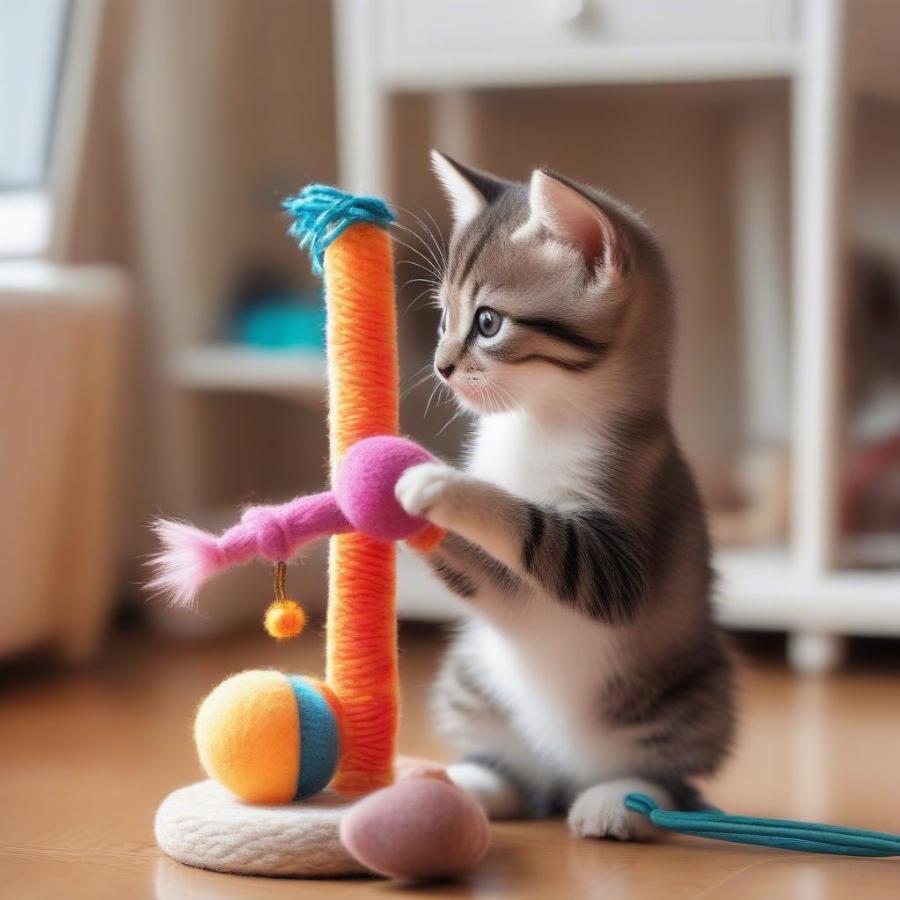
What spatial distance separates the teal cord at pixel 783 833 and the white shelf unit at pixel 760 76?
2.43 feet

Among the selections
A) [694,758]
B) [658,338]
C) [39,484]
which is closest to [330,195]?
[658,338]

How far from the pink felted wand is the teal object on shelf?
1157mm

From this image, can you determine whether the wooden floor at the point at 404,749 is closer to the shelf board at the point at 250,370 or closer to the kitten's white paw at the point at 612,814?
the kitten's white paw at the point at 612,814

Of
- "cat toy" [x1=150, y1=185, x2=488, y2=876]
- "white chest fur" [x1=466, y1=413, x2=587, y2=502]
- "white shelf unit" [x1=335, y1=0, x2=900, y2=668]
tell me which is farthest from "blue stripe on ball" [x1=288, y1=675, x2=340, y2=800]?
"white shelf unit" [x1=335, y1=0, x2=900, y2=668]

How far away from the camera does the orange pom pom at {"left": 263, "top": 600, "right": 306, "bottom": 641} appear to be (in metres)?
1.08

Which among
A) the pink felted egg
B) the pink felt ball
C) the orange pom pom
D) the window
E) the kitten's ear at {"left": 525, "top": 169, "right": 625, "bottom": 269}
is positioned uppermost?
the window

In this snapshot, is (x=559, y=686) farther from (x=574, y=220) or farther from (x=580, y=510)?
(x=574, y=220)

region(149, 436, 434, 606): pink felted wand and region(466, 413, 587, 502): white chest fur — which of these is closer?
region(149, 436, 434, 606): pink felted wand

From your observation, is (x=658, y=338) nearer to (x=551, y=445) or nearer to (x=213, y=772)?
(x=551, y=445)

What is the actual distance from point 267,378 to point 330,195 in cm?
107

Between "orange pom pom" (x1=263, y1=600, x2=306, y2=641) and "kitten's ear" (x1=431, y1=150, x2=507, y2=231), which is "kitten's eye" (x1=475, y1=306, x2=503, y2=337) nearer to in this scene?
"kitten's ear" (x1=431, y1=150, x2=507, y2=231)

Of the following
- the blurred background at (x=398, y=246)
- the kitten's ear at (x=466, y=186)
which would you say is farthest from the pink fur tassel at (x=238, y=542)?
the blurred background at (x=398, y=246)

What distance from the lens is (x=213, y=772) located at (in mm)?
1110

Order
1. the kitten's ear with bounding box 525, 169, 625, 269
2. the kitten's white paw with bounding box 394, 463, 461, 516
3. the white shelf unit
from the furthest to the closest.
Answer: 1. the white shelf unit
2. the kitten's ear with bounding box 525, 169, 625, 269
3. the kitten's white paw with bounding box 394, 463, 461, 516
